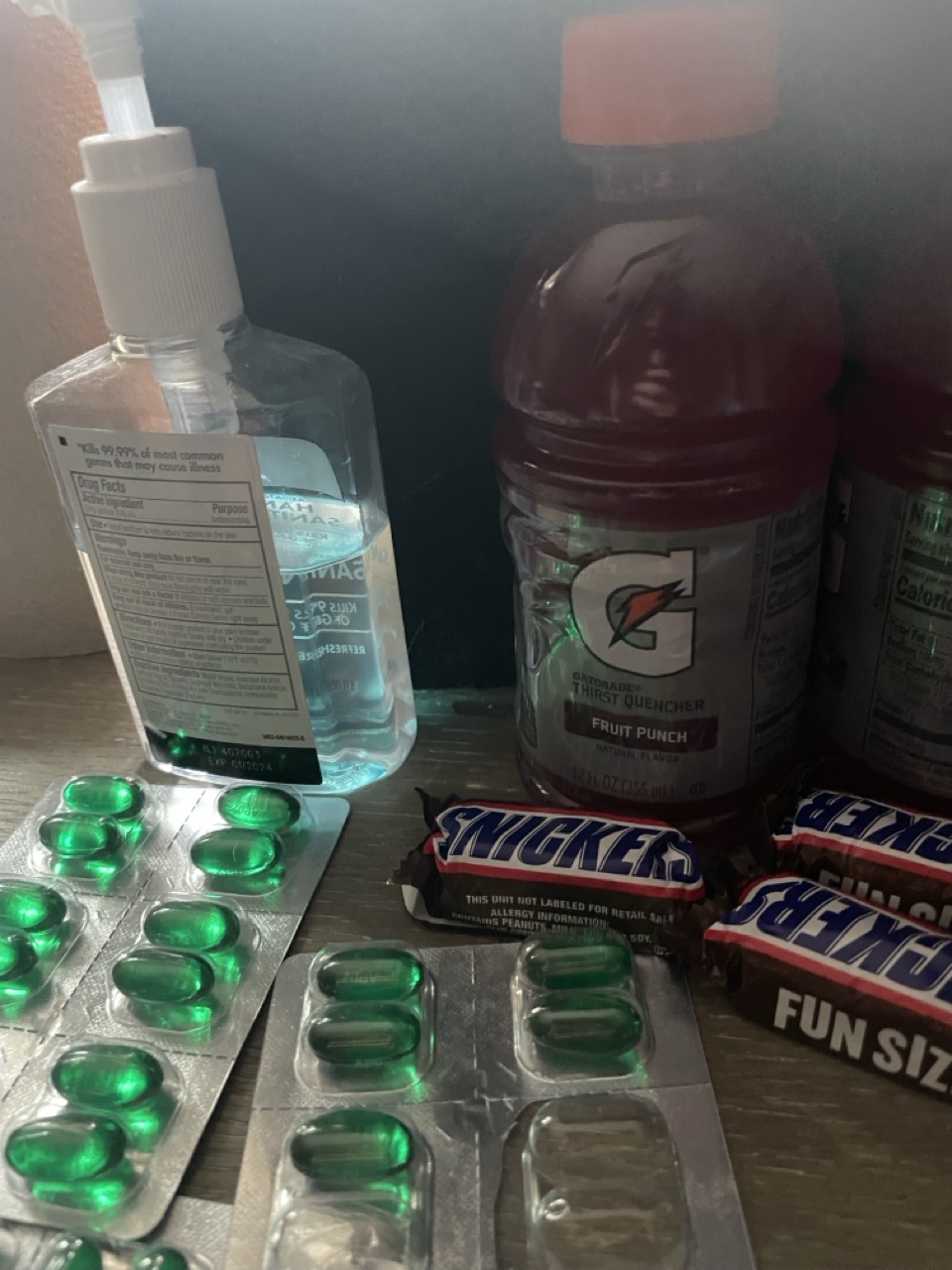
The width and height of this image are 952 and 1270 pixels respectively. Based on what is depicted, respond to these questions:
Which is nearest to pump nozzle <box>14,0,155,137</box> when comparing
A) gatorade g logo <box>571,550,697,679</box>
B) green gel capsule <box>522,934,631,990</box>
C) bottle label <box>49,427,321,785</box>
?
bottle label <box>49,427,321,785</box>

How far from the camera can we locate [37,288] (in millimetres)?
503

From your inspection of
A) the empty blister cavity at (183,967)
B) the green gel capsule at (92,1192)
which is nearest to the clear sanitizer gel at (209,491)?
the empty blister cavity at (183,967)

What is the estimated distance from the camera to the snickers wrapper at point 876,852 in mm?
371

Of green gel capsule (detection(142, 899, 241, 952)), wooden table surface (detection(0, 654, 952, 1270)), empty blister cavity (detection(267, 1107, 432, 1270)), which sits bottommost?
wooden table surface (detection(0, 654, 952, 1270))

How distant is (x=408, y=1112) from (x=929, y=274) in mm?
348

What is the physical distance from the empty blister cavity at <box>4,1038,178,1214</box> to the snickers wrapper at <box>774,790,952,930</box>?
24 centimetres

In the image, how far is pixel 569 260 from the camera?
0.38 meters

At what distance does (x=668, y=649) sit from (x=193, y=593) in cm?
21

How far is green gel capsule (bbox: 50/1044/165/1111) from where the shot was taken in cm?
34

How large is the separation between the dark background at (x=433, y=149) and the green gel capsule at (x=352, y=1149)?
0.30m

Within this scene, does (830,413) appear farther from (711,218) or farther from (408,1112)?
(408,1112)

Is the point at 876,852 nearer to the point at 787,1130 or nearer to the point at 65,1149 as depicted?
the point at 787,1130

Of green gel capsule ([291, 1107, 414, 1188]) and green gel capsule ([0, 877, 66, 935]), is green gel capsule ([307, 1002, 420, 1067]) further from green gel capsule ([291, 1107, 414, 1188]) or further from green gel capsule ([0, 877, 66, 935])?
green gel capsule ([0, 877, 66, 935])

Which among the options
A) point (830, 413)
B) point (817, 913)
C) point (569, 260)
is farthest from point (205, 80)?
point (817, 913)
